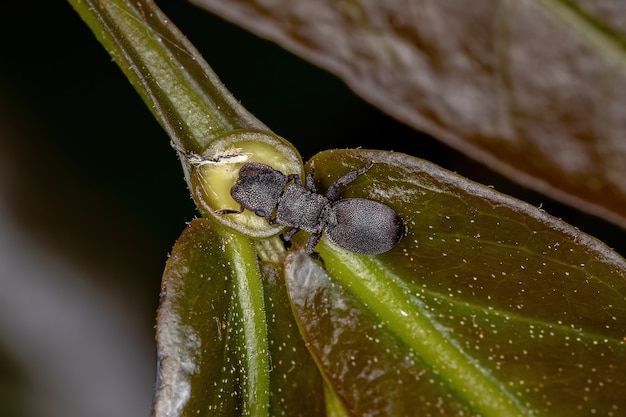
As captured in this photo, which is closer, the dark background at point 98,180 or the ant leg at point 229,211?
the ant leg at point 229,211

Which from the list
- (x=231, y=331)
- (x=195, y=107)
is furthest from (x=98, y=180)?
(x=231, y=331)

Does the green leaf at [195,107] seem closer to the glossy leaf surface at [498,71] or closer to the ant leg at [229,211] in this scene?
the ant leg at [229,211]

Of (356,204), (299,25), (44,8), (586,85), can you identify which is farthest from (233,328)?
(44,8)

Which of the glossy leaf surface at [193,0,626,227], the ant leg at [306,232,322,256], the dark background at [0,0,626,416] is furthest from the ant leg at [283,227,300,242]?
the dark background at [0,0,626,416]

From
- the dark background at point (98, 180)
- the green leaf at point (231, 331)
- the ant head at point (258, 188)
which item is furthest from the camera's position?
the dark background at point (98, 180)

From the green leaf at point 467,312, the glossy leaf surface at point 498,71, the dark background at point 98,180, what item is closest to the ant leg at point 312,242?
the green leaf at point 467,312

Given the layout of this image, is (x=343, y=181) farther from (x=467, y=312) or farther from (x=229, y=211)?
(x=467, y=312)
